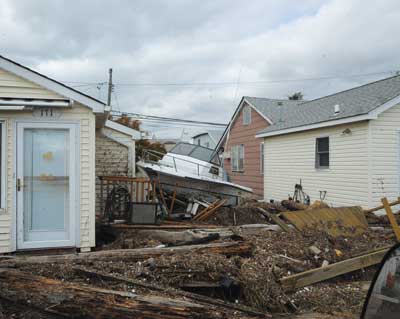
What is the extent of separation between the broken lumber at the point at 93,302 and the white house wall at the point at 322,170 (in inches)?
309

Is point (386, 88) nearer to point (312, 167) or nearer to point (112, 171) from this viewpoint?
point (312, 167)

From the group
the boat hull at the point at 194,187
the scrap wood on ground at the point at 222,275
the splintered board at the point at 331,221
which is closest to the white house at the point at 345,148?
the splintered board at the point at 331,221

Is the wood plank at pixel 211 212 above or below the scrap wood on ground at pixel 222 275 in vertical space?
above

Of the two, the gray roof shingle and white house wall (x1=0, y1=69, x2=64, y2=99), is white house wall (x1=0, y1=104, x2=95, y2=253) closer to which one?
white house wall (x1=0, y1=69, x2=64, y2=99)

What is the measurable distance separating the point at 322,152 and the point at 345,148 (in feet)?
4.07

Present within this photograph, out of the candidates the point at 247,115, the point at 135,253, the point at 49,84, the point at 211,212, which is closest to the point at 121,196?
the point at 211,212

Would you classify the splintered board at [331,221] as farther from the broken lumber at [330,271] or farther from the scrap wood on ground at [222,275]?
the broken lumber at [330,271]

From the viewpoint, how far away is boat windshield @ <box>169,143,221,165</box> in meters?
20.7

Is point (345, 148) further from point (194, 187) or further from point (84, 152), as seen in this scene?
point (84, 152)

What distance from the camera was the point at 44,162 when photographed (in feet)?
20.8

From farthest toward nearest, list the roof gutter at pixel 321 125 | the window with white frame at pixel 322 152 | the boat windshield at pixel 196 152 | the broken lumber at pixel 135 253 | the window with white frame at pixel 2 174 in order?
the boat windshield at pixel 196 152, the window with white frame at pixel 322 152, the roof gutter at pixel 321 125, the window with white frame at pixel 2 174, the broken lumber at pixel 135 253

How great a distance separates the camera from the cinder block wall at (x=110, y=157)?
11.2m

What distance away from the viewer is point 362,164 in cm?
1027

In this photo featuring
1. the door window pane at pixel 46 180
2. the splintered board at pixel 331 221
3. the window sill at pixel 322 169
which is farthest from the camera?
the window sill at pixel 322 169
